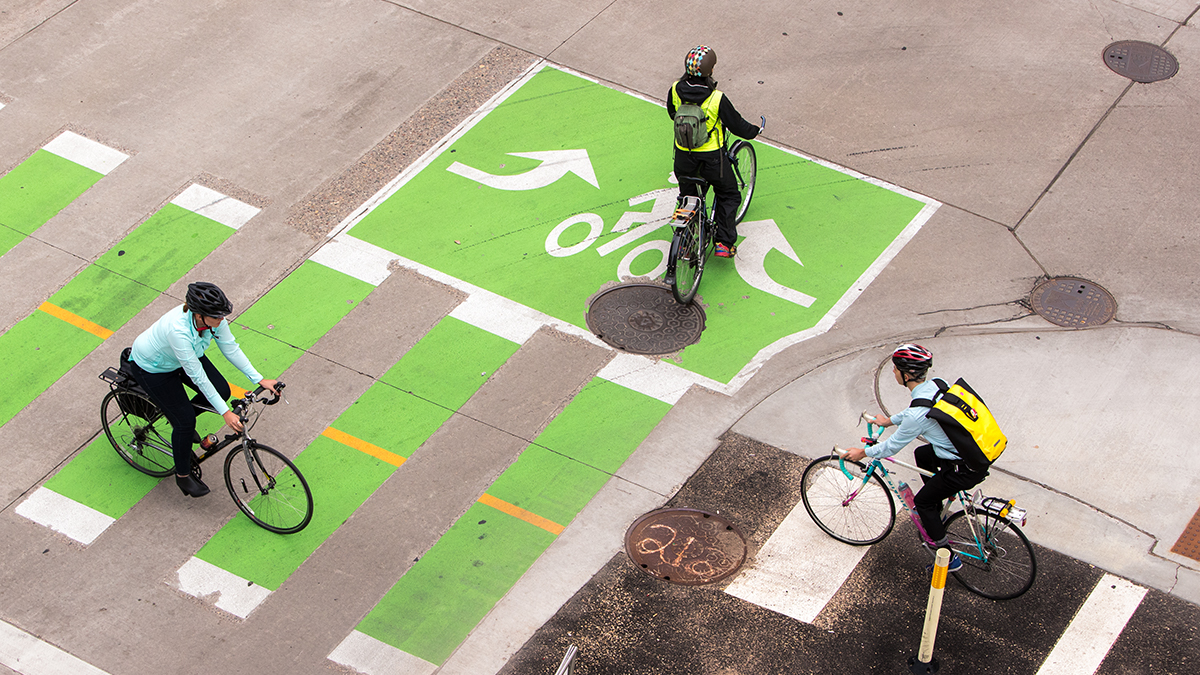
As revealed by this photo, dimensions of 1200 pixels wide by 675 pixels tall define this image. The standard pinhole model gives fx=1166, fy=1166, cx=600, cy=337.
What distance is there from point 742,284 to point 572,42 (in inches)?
175

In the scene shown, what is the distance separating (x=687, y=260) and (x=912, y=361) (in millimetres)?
3284

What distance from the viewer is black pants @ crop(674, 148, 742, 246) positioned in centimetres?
1005

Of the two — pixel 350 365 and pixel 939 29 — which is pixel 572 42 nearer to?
pixel 939 29

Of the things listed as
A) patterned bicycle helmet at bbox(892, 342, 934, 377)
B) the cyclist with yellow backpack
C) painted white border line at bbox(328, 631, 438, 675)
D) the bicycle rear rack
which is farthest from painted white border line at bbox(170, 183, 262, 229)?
the bicycle rear rack

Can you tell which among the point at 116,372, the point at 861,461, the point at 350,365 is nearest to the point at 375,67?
the point at 350,365

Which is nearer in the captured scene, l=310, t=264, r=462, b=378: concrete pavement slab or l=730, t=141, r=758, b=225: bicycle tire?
l=310, t=264, r=462, b=378: concrete pavement slab

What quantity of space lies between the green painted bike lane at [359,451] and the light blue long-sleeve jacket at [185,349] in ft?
3.71

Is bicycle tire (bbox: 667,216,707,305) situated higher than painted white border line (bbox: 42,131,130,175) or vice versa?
painted white border line (bbox: 42,131,130,175)

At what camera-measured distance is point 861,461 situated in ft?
26.6

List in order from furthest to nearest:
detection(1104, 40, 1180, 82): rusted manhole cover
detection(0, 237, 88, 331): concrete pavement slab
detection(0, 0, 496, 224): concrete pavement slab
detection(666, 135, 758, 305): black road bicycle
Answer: detection(1104, 40, 1180, 82): rusted manhole cover, detection(0, 0, 496, 224): concrete pavement slab, detection(0, 237, 88, 331): concrete pavement slab, detection(666, 135, 758, 305): black road bicycle

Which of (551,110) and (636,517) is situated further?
(551,110)

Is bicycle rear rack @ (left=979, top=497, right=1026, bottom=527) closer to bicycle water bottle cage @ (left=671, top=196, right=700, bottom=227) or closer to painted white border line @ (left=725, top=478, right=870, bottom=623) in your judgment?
painted white border line @ (left=725, top=478, right=870, bottom=623)

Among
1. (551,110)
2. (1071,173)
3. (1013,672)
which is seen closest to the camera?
(1013,672)

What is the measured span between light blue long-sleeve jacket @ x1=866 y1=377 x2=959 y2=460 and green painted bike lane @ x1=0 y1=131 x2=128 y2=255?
8327 mm
